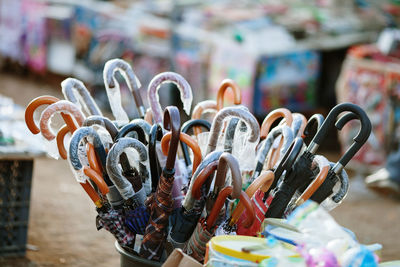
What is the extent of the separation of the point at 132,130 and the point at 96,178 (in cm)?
22

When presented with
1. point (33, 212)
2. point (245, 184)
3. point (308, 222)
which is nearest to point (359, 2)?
point (33, 212)

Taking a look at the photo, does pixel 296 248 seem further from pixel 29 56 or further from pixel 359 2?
pixel 29 56

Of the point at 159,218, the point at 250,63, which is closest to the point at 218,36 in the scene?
the point at 250,63

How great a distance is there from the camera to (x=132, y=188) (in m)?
2.01

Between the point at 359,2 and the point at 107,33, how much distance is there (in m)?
2.96

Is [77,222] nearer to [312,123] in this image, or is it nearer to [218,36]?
[312,123]

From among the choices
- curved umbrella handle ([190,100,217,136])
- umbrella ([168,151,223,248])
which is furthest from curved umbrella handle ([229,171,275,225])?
curved umbrella handle ([190,100,217,136])

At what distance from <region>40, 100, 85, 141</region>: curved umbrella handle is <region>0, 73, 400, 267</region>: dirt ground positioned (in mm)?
1616

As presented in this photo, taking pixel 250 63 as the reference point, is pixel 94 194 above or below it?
above

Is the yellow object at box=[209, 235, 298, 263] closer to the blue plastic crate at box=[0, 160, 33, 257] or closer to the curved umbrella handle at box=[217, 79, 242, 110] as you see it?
the curved umbrella handle at box=[217, 79, 242, 110]

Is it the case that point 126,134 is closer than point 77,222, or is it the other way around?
point 126,134

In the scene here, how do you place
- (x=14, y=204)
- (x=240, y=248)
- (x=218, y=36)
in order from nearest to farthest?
(x=240, y=248), (x=14, y=204), (x=218, y=36)

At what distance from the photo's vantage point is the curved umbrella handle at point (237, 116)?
6.57ft

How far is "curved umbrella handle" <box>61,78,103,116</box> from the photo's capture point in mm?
2270
